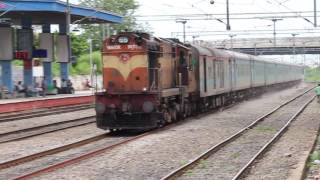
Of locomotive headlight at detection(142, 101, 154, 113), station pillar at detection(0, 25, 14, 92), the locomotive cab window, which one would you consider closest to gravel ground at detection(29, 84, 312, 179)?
locomotive headlight at detection(142, 101, 154, 113)

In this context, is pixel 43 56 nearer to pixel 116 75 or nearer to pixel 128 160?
pixel 116 75

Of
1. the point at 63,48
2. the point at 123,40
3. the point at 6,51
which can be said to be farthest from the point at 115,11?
the point at 123,40

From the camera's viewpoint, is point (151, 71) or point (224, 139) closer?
point (224, 139)

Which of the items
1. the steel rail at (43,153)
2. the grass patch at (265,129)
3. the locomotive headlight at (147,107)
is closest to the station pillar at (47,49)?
the grass patch at (265,129)

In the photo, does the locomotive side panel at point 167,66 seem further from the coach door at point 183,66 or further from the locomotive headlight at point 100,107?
the locomotive headlight at point 100,107

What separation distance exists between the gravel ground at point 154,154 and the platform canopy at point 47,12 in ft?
71.8

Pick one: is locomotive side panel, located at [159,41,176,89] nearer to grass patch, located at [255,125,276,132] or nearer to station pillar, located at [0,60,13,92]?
grass patch, located at [255,125,276,132]

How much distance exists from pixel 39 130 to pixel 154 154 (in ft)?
28.1

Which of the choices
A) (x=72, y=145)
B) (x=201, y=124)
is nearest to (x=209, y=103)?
(x=201, y=124)

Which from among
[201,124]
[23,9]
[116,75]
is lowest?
[201,124]

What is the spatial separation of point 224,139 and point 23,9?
27.4 m

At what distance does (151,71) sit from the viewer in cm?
1961

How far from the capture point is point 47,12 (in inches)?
1757

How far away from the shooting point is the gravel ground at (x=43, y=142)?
15133mm
